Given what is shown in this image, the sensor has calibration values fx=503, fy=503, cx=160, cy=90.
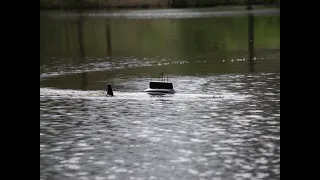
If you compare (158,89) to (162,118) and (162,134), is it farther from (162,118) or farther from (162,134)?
(162,134)

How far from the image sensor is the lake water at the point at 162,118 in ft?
26.2

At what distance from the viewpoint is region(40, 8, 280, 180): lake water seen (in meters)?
7.98

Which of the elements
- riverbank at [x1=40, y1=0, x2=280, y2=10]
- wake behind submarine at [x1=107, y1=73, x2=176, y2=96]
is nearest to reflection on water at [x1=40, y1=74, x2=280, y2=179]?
wake behind submarine at [x1=107, y1=73, x2=176, y2=96]

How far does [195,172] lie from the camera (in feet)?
24.8

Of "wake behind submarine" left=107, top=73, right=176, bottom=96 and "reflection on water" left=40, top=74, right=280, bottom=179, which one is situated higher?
"wake behind submarine" left=107, top=73, right=176, bottom=96

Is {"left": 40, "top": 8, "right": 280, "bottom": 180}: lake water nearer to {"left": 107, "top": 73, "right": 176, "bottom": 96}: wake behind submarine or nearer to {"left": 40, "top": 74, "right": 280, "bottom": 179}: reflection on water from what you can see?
{"left": 40, "top": 74, "right": 280, "bottom": 179}: reflection on water

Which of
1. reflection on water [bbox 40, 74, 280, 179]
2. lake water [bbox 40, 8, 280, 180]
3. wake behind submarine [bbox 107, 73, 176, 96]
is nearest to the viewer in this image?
reflection on water [bbox 40, 74, 280, 179]

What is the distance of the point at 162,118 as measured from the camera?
475 inches

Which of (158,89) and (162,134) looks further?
(158,89)

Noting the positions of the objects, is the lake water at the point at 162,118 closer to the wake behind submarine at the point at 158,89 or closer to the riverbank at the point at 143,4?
the wake behind submarine at the point at 158,89

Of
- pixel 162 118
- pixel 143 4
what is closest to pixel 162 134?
pixel 162 118

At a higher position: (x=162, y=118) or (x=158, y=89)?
(x=158, y=89)
